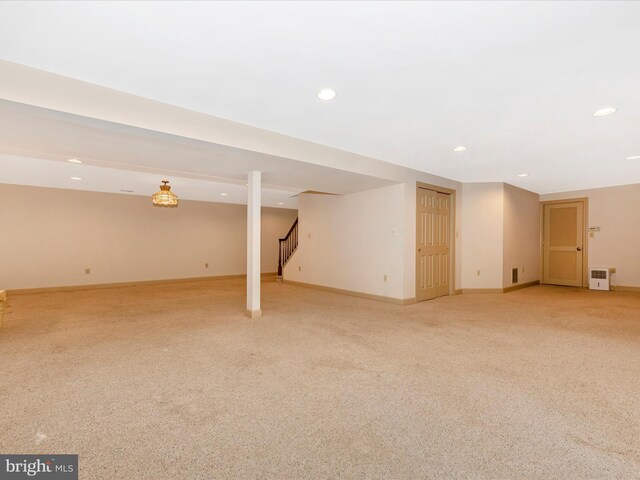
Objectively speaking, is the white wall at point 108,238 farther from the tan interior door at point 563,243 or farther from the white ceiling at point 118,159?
the tan interior door at point 563,243

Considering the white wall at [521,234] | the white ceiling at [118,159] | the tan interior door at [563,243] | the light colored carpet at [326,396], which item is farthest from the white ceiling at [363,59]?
the tan interior door at [563,243]

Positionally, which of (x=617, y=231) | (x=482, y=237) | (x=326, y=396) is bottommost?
(x=326, y=396)

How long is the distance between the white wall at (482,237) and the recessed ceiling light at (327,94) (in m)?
5.14

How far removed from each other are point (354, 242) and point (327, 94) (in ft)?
13.3

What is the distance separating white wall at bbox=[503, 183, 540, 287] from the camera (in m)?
6.91

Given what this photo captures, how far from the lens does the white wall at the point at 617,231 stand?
6.93 meters

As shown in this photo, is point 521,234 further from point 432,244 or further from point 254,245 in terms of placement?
point 254,245

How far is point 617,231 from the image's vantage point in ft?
23.4

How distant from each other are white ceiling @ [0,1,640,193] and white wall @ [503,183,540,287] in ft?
11.4

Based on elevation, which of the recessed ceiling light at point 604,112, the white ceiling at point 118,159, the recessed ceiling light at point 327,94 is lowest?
the white ceiling at point 118,159

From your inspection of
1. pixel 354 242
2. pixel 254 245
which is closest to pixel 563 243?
pixel 354 242

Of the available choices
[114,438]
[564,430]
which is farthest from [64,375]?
[564,430]

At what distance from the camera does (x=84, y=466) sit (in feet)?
5.04

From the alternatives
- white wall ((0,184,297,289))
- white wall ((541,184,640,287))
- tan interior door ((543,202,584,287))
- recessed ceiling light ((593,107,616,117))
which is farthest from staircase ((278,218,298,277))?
white wall ((541,184,640,287))
